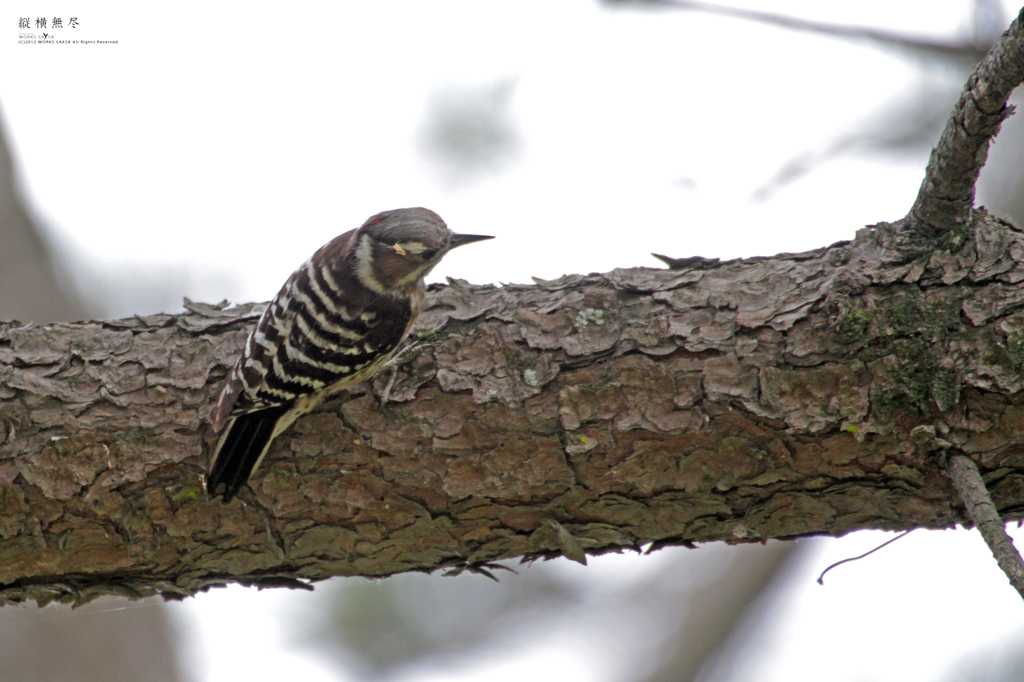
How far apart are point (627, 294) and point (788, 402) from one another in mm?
645

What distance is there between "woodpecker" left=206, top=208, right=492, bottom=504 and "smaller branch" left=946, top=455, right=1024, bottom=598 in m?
1.85

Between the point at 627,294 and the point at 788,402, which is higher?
the point at 627,294

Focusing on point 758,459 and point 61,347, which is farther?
point 61,347

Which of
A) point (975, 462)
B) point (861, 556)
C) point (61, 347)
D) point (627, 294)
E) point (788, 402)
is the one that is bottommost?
point (861, 556)

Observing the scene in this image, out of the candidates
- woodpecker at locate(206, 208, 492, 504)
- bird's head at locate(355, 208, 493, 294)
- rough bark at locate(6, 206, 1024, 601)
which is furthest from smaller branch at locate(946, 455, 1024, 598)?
bird's head at locate(355, 208, 493, 294)

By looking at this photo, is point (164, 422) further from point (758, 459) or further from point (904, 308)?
point (904, 308)

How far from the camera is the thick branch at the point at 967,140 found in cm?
183

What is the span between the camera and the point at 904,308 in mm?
2236

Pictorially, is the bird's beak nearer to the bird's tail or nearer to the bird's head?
the bird's head

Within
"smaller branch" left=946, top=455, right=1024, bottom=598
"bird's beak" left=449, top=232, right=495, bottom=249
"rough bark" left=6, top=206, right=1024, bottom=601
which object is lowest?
"smaller branch" left=946, top=455, right=1024, bottom=598

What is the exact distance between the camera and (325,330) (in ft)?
9.38

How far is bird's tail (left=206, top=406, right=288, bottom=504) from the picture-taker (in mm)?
2330

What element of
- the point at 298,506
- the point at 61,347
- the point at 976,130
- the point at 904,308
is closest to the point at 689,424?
the point at 904,308

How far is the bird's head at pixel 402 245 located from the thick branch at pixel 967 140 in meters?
1.75
